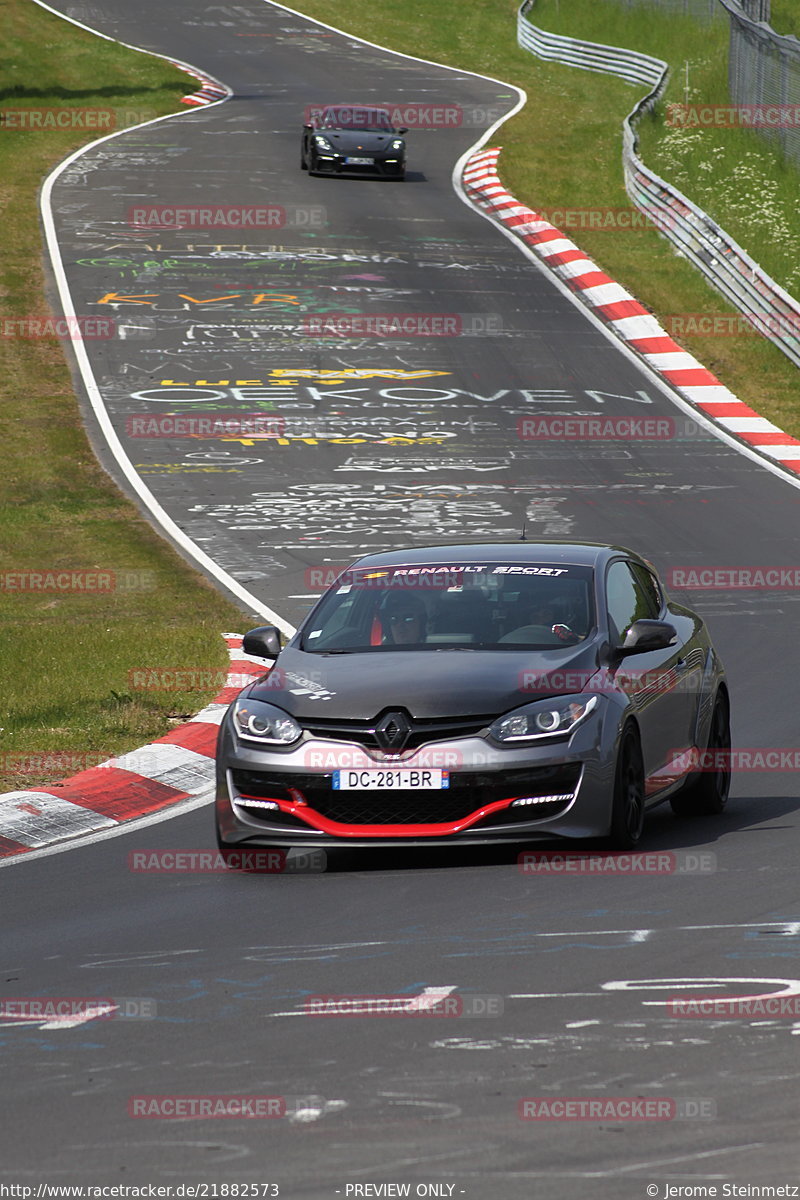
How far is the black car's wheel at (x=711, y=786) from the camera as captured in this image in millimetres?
10164

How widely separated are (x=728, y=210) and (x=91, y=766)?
26.5 metres

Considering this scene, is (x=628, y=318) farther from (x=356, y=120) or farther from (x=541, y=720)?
(x=541, y=720)

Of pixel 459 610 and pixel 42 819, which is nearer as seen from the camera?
pixel 459 610

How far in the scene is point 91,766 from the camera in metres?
11.3

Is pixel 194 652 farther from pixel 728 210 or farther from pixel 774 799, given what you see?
pixel 728 210

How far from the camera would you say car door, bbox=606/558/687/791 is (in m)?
9.38

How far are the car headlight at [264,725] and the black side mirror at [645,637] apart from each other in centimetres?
170

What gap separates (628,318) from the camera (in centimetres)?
3012

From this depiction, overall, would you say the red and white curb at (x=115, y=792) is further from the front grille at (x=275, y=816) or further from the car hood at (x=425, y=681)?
the car hood at (x=425, y=681)

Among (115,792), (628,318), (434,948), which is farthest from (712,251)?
(434,948)

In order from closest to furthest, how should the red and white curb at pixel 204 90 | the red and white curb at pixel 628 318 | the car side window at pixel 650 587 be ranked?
1. the car side window at pixel 650 587
2. the red and white curb at pixel 628 318
3. the red and white curb at pixel 204 90

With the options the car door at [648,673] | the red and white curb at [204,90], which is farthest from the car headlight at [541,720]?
the red and white curb at [204,90]

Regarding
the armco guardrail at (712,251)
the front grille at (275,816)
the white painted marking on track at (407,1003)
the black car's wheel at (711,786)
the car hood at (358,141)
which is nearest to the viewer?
the white painted marking on track at (407,1003)

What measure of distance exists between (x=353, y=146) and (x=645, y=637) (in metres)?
32.3
